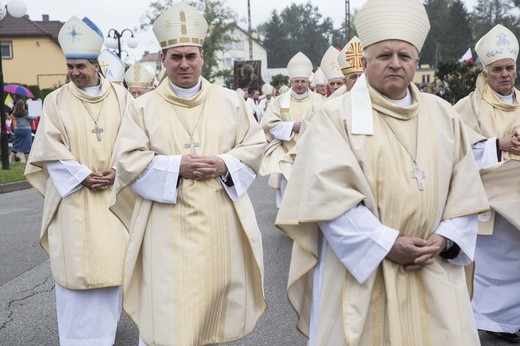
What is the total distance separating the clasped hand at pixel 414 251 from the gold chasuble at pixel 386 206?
69 mm

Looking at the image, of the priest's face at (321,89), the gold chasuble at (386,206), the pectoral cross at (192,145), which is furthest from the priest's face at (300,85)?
the gold chasuble at (386,206)

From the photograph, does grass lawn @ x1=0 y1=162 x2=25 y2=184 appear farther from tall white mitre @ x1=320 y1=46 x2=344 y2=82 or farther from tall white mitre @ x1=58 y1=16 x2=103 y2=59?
tall white mitre @ x1=58 y1=16 x2=103 y2=59

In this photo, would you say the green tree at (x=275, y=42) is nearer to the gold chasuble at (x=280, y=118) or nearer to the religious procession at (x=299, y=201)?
the gold chasuble at (x=280, y=118)

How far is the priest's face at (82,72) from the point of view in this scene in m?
6.16

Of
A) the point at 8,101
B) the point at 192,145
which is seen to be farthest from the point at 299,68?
the point at 8,101

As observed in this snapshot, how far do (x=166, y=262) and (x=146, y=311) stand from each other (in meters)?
0.33

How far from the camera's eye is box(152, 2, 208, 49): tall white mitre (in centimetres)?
515

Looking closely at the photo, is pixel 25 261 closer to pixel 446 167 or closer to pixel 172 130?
pixel 172 130

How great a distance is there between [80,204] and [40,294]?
7.34ft

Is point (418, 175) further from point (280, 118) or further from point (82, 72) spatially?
point (280, 118)

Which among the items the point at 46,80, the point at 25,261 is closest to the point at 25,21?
the point at 46,80

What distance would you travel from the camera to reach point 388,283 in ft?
12.1

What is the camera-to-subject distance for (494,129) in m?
6.11

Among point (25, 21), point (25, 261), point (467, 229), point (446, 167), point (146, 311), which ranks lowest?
point (25, 261)
